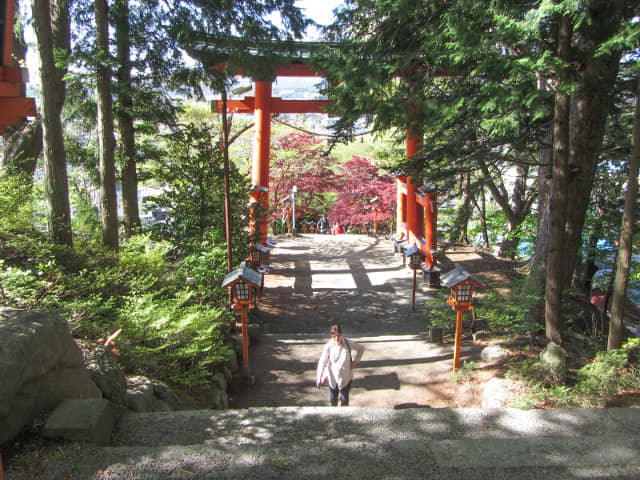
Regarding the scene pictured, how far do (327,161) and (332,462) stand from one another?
58.0ft

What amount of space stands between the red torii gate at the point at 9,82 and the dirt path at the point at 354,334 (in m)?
4.11

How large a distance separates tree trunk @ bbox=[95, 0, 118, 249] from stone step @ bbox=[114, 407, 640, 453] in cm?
532

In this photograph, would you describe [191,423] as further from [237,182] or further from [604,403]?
[237,182]

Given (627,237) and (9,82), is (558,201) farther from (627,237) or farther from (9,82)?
(9,82)

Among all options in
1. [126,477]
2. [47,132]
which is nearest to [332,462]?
[126,477]

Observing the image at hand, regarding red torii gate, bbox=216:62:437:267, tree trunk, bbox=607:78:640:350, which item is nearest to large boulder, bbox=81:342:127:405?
tree trunk, bbox=607:78:640:350

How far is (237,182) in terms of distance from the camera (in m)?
8.57

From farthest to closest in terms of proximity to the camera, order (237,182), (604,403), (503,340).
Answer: (237,182)
(503,340)
(604,403)

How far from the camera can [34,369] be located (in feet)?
9.07

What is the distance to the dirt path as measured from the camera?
5477 millimetres

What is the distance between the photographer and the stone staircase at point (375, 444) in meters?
2.49

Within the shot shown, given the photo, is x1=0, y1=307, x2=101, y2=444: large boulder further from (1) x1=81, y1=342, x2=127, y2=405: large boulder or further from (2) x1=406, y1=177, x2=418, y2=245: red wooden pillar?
(2) x1=406, y1=177, x2=418, y2=245: red wooden pillar

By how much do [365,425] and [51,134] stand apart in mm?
6152

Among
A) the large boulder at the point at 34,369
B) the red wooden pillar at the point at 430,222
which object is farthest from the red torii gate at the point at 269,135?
the large boulder at the point at 34,369
